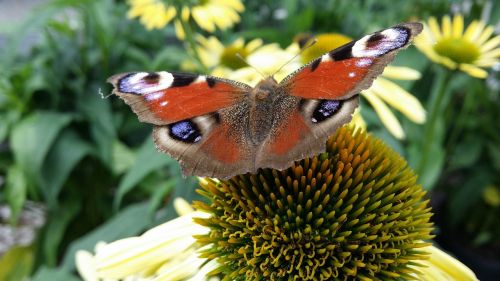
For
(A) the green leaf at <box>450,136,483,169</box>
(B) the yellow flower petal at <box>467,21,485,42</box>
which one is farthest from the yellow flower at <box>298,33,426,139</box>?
(A) the green leaf at <box>450,136,483,169</box>

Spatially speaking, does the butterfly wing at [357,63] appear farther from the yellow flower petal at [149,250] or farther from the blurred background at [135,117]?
the blurred background at [135,117]

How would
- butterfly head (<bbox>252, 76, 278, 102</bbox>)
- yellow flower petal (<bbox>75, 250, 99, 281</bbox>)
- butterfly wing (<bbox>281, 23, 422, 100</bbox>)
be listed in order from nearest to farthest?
butterfly wing (<bbox>281, 23, 422, 100</bbox>), butterfly head (<bbox>252, 76, 278, 102</bbox>), yellow flower petal (<bbox>75, 250, 99, 281</bbox>)

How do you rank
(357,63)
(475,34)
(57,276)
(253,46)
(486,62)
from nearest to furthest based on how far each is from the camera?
(357,63), (57,276), (486,62), (475,34), (253,46)

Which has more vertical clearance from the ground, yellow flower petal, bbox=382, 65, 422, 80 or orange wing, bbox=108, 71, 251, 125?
orange wing, bbox=108, 71, 251, 125

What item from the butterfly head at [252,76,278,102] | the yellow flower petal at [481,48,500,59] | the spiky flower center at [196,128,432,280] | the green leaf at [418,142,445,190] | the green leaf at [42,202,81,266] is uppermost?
the butterfly head at [252,76,278,102]

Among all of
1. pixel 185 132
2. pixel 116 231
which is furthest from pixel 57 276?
pixel 185 132

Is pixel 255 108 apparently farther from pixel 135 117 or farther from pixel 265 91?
pixel 135 117

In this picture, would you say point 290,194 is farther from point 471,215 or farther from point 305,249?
point 471,215

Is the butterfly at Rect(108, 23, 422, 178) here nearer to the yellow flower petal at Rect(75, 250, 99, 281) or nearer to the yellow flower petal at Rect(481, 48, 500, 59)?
the yellow flower petal at Rect(75, 250, 99, 281)
